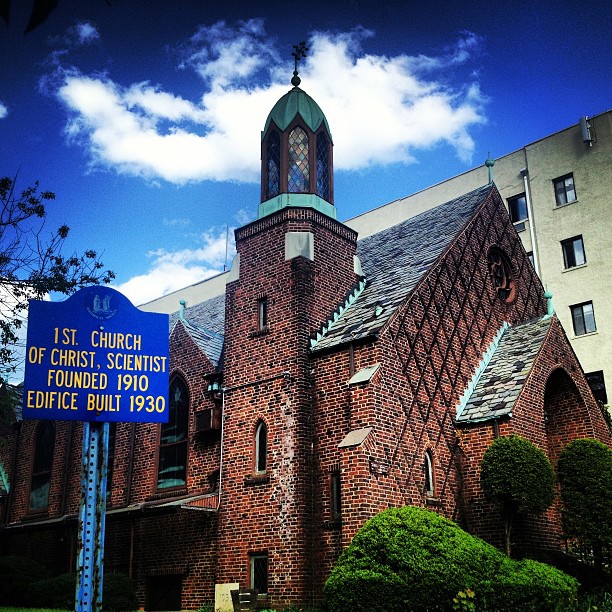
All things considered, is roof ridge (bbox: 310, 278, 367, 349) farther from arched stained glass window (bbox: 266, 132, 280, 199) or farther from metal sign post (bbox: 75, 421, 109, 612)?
metal sign post (bbox: 75, 421, 109, 612)

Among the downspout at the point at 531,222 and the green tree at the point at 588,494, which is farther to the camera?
the downspout at the point at 531,222

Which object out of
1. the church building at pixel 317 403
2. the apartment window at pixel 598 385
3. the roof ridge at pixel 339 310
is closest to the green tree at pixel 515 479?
the church building at pixel 317 403

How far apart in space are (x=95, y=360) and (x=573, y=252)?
2964cm

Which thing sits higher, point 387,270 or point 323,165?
point 323,165

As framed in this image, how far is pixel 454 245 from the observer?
20.9 metres

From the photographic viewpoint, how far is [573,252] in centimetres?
3550

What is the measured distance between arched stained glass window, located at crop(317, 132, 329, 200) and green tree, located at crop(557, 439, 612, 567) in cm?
936

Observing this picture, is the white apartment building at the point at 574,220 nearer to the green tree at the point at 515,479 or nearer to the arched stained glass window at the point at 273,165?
the green tree at the point at 515,479

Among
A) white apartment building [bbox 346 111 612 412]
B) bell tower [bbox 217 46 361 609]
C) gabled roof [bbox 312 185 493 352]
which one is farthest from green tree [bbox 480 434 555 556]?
white apartment building [bbox 346 111 612 412]

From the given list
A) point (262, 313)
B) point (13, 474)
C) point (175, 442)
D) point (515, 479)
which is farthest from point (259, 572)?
point (13, 474)

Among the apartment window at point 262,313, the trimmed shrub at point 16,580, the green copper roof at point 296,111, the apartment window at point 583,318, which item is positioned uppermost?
the green copper roof at point 296,111

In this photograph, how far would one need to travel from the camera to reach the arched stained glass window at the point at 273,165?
67.9 ft

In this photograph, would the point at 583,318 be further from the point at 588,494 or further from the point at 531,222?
the point at 588,494

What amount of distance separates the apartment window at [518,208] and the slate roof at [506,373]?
17262mm
